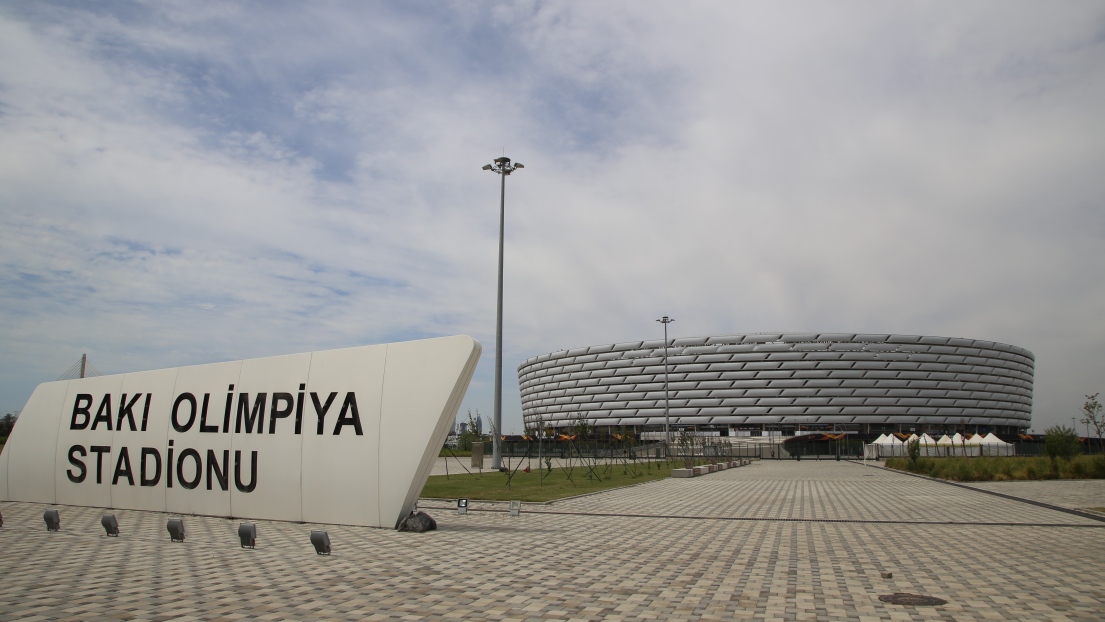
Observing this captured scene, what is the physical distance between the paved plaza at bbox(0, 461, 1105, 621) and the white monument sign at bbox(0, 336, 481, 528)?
2.03 feet

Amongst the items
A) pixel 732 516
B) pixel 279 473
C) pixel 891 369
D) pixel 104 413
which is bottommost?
pixel 732 516


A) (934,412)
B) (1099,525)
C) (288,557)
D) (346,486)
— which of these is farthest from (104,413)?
(934,412)

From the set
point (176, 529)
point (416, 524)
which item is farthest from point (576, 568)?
point (176, 529)

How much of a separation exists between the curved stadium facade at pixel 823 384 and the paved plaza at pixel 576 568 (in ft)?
269

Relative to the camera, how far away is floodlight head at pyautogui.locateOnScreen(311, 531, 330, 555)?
10.1m

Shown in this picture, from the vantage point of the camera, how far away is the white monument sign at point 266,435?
1320 cm

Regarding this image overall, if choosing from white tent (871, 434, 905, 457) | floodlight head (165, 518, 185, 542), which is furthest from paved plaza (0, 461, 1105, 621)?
white tent (871, 434, 905, 457)

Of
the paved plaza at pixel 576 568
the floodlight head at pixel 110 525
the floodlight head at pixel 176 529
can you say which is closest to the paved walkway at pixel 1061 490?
the paved plaza at pixel 576 568

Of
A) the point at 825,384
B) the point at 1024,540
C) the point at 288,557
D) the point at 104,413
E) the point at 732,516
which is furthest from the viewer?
the point at 825,384

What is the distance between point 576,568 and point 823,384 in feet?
325

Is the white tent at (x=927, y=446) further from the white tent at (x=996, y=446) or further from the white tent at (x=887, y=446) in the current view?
the white tent at (x=996, y=446)

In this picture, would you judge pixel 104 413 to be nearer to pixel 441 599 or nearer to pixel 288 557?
pixel 288 557

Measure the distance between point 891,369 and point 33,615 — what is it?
355 feet

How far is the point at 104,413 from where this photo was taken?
54.7 ft
